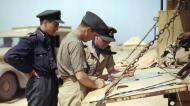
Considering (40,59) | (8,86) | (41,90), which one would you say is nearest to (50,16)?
(40,59)

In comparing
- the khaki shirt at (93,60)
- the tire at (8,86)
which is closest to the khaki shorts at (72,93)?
the khaki shirt at (93,60)

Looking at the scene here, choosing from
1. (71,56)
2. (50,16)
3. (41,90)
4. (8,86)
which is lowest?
(8,86)

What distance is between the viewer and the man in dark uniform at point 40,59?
4863mm

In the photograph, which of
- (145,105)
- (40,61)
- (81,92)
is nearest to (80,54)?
(81,92)

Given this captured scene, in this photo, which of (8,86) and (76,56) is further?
(8,86)

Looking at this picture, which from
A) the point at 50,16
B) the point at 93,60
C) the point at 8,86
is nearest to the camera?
the point at 50,16

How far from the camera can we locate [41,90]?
4.87 m

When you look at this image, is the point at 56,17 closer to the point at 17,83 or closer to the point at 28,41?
the point at 28,41

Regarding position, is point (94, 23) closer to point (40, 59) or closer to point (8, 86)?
point (40, 59)

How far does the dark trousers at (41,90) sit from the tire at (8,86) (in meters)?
4.53

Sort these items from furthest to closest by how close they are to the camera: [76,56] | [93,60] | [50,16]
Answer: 1. [93,60]
2. [50,16]
3. [76,56]

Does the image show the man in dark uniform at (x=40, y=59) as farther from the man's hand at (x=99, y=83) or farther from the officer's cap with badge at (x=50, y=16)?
the man's hand at (x=99, y=83)

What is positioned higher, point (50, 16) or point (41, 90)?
point (50, 16)

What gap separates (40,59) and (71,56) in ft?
2.68
